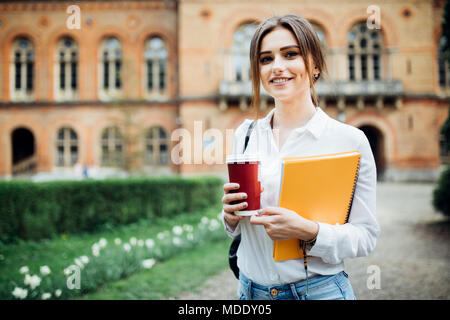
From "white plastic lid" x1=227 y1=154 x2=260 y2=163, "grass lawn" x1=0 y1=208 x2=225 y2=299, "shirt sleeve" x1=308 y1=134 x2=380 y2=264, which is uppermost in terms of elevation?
"white plastic lid" x1=227 y1=154 x2=260 y2=163

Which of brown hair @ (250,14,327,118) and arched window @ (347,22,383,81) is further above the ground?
arched window @ (347,22,383,81)

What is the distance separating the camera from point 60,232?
598 centimetres

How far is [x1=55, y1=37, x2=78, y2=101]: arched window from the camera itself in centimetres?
1934

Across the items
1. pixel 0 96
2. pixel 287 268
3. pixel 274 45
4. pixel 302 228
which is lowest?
pixel 287 268

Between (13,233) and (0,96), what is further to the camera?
(0,96)

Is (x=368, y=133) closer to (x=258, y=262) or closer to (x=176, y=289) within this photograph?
(x=176, y=289)

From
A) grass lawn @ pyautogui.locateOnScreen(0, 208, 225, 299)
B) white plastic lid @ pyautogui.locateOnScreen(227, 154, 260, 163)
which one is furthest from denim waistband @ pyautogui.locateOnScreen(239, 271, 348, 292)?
grass lawn @ pyautogui.locateOnScreen(0, 208, 225, 299)

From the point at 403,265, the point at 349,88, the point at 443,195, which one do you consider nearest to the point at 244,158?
the point at 403,265

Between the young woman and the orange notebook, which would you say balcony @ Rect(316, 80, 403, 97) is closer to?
the young woman

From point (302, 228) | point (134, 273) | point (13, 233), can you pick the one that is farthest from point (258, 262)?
point (13, 233)

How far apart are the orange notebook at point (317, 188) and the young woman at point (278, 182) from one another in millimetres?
39

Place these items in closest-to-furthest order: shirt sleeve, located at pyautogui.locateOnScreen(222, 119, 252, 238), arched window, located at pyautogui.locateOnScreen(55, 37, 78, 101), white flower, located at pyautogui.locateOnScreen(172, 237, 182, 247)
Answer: shirt sleeve, located at pyautogui.locateOnScreen(222, 119, 252, 238)
white flower, located at pyautogui.locateOnScreen(172, 237, 182, 247)
arched window, located at pyautogui.locateOnScreen(55, 37, 78, 101)

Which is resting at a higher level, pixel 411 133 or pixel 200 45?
pixel 200 45

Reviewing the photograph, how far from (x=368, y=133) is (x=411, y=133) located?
2584mm
